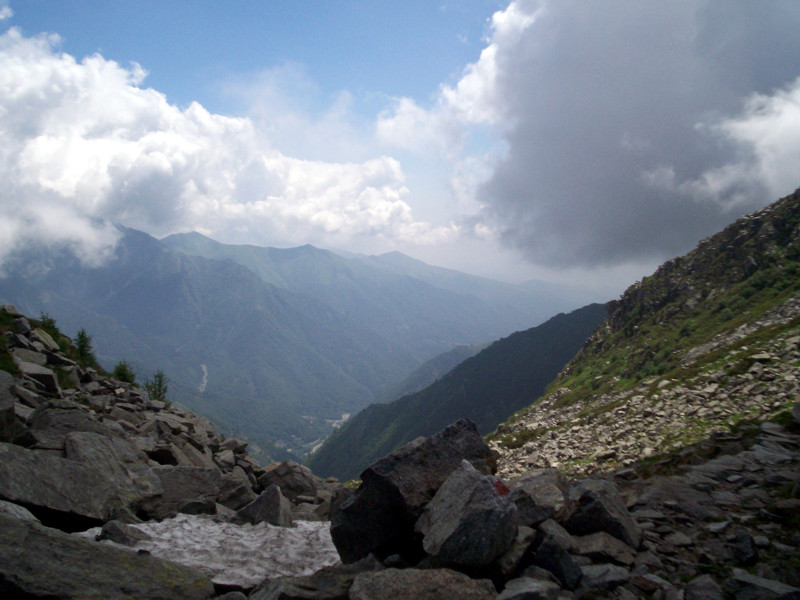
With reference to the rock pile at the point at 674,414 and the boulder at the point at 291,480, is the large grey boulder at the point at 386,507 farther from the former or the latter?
the rock pile at the point at 674,414

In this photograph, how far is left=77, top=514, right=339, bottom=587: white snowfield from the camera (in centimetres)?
976

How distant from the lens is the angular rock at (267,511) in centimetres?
1375

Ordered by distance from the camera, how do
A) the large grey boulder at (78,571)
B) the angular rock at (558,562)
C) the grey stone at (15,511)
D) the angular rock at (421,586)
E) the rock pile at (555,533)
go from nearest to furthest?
1. the angular rock at (421,586)
2. the rock pile at (555,533)
3. the angular rock at (558,562)
4. the large grey boulder at (78,571)
5. the grey stone at (15,511)

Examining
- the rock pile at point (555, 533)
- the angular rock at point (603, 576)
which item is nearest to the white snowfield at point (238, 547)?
the rock pile at point (555, 533)

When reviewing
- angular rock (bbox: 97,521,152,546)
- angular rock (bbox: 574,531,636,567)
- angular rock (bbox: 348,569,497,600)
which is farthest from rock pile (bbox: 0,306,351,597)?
angular rock (bbox: 574,531,636,567)

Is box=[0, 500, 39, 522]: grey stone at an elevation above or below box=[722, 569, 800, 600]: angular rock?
above

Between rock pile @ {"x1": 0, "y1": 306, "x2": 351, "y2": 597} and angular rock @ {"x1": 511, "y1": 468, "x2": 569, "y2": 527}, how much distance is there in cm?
652

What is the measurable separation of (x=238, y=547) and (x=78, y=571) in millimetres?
4699

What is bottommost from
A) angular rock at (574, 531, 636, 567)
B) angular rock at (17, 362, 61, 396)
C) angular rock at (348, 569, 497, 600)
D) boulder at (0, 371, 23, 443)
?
angular rock at (574, 531, 636, 567)

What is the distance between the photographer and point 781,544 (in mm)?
7293

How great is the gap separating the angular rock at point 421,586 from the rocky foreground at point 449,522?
2 cm

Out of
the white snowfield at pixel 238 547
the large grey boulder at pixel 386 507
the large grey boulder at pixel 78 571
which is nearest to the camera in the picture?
the large grey boulder at pixel 78 571

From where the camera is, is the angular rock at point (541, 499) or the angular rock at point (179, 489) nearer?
the angular rock at point (541, 499)

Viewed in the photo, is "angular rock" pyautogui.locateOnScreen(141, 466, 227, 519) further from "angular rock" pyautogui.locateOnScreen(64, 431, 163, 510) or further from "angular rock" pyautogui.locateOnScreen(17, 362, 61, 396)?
"angular rock" pyautogui.locateOnScreen(17, 362, 61, 396)
